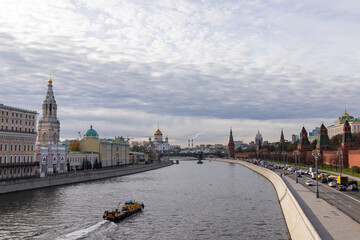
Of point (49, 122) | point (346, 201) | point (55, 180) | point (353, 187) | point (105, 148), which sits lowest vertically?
point (55, 180)

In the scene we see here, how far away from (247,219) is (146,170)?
10936 centimetres

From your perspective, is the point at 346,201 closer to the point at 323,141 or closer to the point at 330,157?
the point at 330,157

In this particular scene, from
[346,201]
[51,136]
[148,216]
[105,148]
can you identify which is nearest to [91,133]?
[105,148]

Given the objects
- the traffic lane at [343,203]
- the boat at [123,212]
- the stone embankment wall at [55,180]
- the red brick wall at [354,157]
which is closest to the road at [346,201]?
the traffic lane at [343,203]

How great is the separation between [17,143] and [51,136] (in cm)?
1971

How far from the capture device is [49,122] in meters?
102

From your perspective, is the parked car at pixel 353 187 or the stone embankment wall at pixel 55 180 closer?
the parked car at pixel 353 187

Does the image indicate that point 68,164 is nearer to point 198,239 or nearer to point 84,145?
point 84,145

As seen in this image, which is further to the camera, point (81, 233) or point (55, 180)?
point (55, 180)

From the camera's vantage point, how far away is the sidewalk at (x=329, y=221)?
26902 millimetres

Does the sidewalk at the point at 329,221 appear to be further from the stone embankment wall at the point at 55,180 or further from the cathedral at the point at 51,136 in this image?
the cathedral at the point at 51,136

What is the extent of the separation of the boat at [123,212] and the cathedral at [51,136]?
182ft

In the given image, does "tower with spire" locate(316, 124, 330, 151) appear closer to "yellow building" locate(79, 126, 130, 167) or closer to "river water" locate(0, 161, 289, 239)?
"river water" locate(0, 161, 289, 239)

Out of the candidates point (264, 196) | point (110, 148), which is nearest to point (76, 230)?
point (264, 196)
